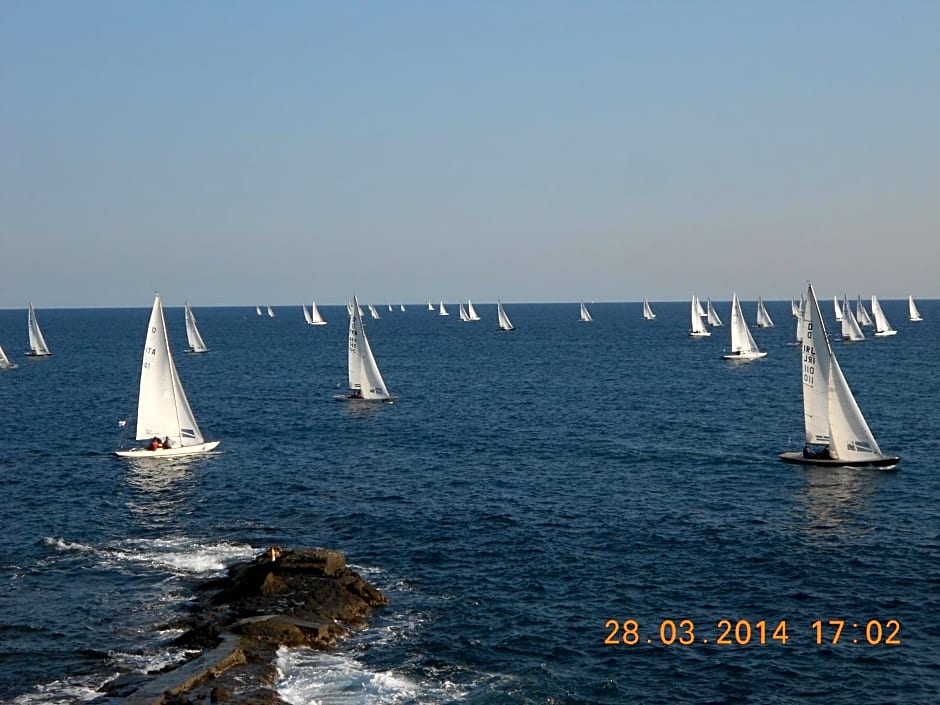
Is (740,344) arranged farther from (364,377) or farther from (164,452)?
(164,452)

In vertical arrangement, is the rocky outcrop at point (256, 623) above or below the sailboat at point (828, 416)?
below

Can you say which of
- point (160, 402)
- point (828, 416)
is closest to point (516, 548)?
point (828, 416)

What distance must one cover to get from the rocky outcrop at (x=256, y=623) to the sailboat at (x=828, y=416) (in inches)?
1669

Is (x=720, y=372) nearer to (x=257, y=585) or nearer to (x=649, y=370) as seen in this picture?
(x=649, y=370)

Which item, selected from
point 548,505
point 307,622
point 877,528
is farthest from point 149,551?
point 877,528

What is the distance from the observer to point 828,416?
74.4 meters

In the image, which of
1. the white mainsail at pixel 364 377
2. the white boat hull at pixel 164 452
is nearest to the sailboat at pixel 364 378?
the white mainsail at pixel 364 377

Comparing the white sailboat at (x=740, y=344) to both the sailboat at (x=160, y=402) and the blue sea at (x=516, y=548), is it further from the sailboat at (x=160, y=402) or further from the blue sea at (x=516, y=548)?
the sailboat at (x=160, y=402)

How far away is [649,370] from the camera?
162 m
